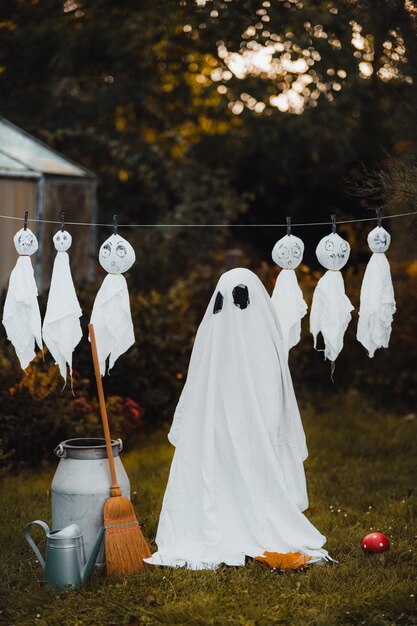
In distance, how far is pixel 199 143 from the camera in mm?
14273

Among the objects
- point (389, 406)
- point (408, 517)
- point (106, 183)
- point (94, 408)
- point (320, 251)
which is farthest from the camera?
point (106, 183)

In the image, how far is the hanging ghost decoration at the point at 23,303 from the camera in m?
4.76

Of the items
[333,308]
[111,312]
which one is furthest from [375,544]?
[111,312]

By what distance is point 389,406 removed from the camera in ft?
33.7

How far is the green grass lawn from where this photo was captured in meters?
4.06

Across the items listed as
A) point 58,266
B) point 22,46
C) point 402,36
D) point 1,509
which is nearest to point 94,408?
point 1,509

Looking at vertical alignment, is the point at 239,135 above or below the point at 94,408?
above

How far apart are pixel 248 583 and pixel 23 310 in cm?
195

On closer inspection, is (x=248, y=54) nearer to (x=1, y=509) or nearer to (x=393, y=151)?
(x=393, y=151)

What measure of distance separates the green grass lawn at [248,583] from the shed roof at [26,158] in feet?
11.7

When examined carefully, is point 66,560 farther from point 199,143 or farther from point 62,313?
point 199,143

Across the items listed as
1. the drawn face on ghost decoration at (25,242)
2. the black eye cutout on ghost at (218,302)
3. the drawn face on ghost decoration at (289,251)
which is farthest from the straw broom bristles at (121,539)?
the drawn face on ghost decoration at (289,251)

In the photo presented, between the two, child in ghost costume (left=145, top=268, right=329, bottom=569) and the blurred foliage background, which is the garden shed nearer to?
the blurred foliage background

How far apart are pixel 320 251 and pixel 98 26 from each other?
805cm
